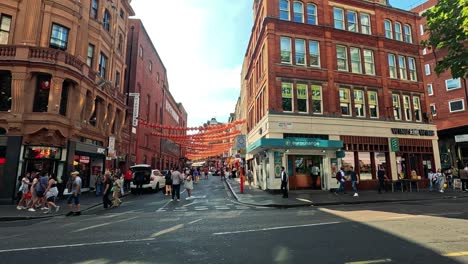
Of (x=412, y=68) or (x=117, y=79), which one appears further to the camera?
(x=117, y=79)

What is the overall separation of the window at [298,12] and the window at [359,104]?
748 cm

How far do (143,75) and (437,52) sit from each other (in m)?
37.4

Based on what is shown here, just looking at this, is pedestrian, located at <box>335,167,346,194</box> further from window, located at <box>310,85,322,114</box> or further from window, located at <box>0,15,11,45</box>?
window, located at <box>0,15,11,45</box>

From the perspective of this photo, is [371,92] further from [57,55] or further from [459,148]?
[57,55]

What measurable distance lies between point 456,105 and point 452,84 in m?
2.61

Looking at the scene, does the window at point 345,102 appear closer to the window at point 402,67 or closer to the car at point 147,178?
the window at point 402,67

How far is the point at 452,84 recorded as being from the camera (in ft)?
104

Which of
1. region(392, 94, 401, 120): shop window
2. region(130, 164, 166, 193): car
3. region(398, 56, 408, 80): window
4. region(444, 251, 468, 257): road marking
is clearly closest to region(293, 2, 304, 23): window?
region(398, 56, 408, 80): window

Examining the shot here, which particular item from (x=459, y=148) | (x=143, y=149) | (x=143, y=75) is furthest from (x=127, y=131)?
(x=459, y=148)

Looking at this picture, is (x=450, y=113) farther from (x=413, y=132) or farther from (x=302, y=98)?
(x=302, y=98)

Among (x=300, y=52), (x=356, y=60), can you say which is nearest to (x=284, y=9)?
(x=300, y=52)

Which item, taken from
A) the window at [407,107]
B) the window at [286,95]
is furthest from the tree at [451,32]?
the window at [407,107]

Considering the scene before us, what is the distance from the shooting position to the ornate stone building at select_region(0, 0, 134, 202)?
15656 mm

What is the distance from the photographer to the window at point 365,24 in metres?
23.2
